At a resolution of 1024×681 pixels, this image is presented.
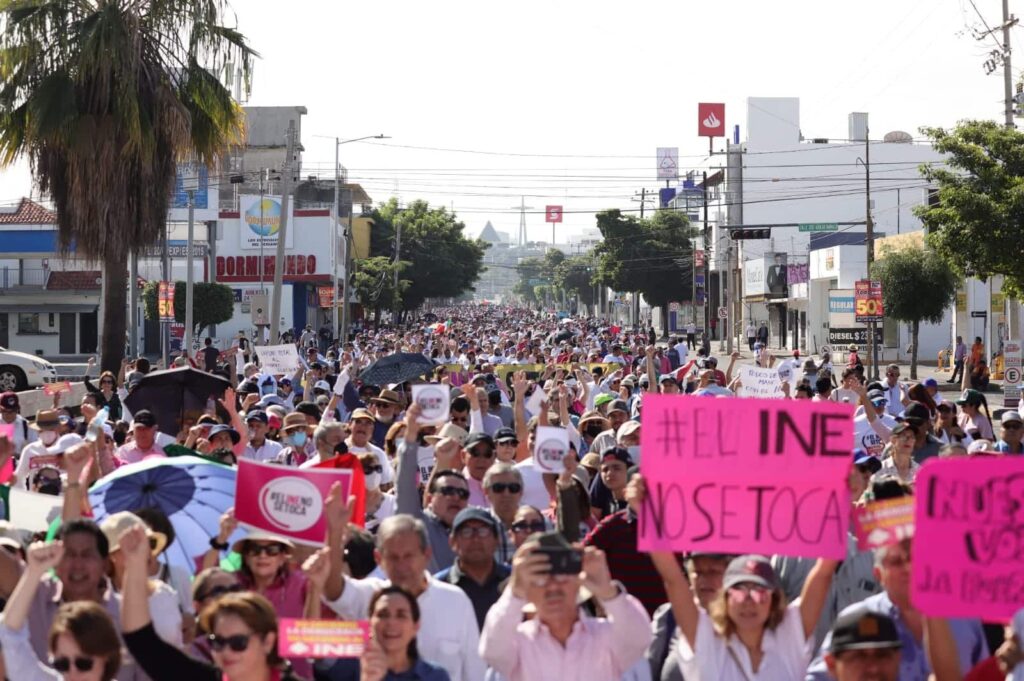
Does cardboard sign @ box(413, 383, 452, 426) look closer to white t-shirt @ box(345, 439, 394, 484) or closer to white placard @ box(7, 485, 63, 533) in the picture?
white t-shirt @ box(345, 439, 394, 484)

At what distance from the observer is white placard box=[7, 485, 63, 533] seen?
7.28m

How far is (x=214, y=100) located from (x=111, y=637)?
1809 centimetres

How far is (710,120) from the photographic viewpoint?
111 meters

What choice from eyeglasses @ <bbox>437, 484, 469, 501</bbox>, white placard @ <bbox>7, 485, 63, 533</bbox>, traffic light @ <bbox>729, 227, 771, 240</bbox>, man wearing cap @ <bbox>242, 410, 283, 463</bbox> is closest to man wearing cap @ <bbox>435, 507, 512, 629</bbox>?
eyeglasses @ <bbox>437, 484, 469, 501</bbox>

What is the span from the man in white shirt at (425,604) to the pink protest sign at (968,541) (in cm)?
181

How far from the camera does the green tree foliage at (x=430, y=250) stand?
337 ft

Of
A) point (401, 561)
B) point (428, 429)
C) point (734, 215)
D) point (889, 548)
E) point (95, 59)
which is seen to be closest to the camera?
point (889, 548)

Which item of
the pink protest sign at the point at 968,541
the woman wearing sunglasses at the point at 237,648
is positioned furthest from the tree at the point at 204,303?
the pink protest sign at the point at 968,541

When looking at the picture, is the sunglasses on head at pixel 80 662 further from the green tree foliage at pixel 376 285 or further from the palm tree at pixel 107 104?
the green tree foliage at pixel 376 285

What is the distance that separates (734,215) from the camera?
316ft

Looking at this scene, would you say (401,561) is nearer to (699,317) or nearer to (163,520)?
(163,520)

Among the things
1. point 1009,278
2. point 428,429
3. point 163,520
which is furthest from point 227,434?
point 1009,278

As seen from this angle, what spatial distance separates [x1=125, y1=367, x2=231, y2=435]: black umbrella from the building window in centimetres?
5126

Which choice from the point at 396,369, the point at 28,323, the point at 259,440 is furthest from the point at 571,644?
the point at 28,323
